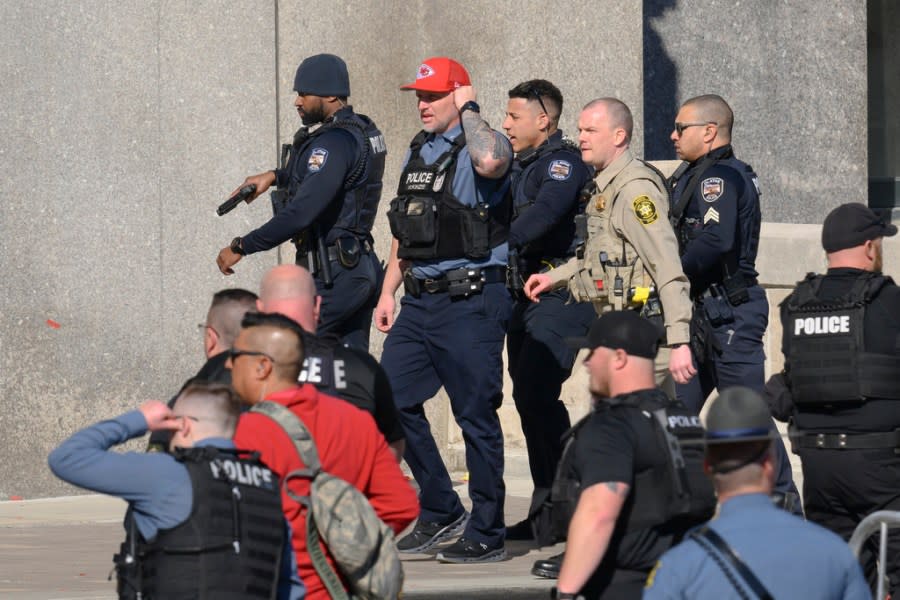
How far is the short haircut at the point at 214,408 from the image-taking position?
4992 mm

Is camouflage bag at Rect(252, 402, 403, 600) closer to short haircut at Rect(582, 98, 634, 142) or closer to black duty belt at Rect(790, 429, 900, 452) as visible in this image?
black duty belt at Rect(790, 429, 900, 452)

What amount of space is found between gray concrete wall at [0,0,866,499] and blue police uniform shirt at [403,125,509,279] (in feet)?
9.94

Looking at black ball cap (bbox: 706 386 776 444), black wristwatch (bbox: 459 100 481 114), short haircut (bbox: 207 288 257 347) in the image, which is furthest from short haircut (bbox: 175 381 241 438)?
black wristwatch (bbox: 459 100 481 114)

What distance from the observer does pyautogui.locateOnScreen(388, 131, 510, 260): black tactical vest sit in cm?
814

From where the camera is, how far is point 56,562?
8023 mm

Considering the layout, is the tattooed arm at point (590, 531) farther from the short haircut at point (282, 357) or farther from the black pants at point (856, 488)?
the black pants at point (856, 488)

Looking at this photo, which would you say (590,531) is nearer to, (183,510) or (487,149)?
(183,510)

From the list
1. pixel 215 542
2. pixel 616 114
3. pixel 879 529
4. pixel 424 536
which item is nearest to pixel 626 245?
pixel 616 114

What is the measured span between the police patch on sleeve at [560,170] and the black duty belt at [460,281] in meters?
0.54

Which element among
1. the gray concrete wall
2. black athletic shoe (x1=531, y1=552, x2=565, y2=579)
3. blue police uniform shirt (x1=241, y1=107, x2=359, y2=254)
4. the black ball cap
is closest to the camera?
the black ball cap

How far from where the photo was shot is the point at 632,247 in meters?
7.81

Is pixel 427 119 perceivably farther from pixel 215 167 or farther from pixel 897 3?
pixel 897 3

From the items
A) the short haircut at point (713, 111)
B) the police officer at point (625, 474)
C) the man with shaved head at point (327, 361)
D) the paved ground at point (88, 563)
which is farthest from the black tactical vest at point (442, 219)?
the police officer at point (625, 474)

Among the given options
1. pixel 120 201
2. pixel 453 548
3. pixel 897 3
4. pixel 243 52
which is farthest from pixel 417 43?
pixel 897 3
